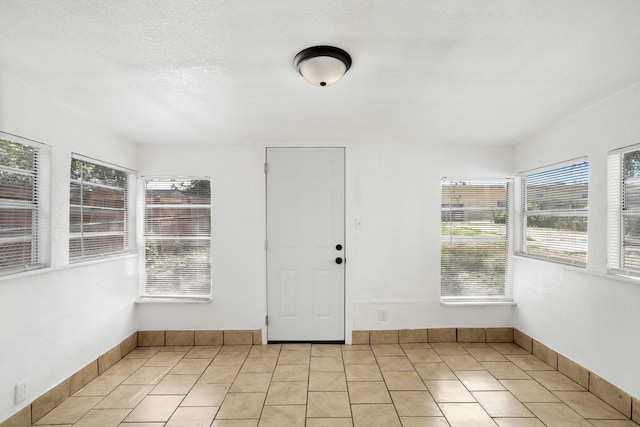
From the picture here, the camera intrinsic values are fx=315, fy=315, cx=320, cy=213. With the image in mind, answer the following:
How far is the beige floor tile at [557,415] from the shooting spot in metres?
2.06

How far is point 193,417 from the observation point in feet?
7.04

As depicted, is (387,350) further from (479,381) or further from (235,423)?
(235,423)

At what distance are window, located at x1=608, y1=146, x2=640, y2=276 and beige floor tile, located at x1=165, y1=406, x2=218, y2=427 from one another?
307cm

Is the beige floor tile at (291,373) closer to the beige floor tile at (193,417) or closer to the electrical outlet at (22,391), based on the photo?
the beige floor tile at (193,417)

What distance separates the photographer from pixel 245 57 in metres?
1.65

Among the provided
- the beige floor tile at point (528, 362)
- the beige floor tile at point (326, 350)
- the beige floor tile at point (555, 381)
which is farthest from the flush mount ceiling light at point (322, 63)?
the beige floor tile at point (528, 362)

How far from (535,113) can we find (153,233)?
12.4 ft

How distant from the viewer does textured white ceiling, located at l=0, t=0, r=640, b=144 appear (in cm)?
130

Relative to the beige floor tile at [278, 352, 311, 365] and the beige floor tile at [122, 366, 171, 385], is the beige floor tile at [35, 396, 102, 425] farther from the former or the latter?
the beige floor tile at [278, 352, 311, 365]

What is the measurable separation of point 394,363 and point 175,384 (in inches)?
75.0

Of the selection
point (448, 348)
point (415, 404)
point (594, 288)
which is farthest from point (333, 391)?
point (594, 288)

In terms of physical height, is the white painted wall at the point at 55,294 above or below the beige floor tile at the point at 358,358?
above

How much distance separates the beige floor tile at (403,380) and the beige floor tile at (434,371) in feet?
0.27

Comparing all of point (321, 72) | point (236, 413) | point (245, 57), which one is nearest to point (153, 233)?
point (236, 413)
